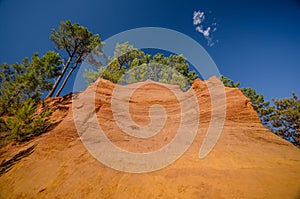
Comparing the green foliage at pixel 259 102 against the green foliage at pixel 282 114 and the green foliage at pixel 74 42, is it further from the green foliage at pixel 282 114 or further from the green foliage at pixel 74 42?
the green foliage at pixel 74 42

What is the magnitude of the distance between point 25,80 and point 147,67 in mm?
16058

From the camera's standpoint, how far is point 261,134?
8195 mm

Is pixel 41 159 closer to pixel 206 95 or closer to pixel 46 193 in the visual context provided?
pixel 46 193

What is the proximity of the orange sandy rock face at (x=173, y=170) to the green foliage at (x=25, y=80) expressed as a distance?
428 centimetres

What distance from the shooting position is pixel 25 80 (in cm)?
1134

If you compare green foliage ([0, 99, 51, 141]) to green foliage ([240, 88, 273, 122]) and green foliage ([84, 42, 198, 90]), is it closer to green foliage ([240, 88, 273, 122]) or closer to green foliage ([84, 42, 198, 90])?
green foliage ([84, 42, 198, 90])

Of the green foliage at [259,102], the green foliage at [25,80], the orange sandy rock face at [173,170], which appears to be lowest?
the orange sandy rock face at [173,170]

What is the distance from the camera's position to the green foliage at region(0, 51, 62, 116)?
10219mm

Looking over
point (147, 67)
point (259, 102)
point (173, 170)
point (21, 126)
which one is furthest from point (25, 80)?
point (259, 102)

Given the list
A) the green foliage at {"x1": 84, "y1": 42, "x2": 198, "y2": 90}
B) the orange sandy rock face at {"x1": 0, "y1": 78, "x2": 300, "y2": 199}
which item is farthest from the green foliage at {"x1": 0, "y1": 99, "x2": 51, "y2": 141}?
the green foliage at {"x1": 84, "y1": 42, "x2": 198, "y2": 90}

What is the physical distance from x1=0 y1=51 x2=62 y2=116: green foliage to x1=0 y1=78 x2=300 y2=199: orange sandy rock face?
4.28 meters

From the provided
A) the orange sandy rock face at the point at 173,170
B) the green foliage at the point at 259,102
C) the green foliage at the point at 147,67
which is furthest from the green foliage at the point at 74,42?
the green foliage at the point at 259,102

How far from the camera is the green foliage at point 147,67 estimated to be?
21672 millimetres

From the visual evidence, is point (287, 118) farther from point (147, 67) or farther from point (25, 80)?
point (25, 80)
